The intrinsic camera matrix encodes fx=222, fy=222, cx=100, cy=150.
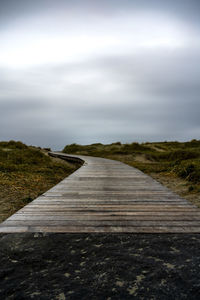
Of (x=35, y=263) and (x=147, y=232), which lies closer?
(x=35, y=263)

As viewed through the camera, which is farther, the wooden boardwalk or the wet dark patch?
the wooden boardwalk

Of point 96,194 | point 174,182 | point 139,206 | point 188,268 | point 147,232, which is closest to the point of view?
point 188,268

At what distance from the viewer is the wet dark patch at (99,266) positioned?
148 cm

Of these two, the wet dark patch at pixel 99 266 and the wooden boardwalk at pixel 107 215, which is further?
the wooden boardwalk at pixel 107 215

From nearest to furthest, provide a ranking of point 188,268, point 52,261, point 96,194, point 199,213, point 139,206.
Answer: point 188,268 → point 52,261 → point 199,213 → point 139,206 → point 96,194

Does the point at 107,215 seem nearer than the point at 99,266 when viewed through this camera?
No

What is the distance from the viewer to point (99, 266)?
1798mm

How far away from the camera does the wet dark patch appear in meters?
1.48

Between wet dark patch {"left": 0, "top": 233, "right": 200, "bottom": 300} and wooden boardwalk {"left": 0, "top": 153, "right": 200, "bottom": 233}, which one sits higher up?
wooden boardwalk {"left": 0, "top": 153, "right": 200, "bottom": 233}

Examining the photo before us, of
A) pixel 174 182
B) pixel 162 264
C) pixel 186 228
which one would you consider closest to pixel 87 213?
pixel 186 228

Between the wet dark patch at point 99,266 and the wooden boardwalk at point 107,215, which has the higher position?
the wooden boardwalk at point 107,215

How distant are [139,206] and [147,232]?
44.4 inches

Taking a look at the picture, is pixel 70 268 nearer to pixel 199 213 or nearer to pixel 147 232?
pixel 147 232

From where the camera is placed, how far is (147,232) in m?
2.53
